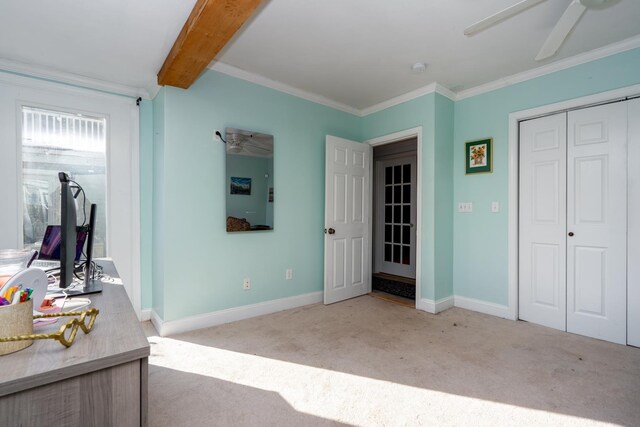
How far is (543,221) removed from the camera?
293 centimetres

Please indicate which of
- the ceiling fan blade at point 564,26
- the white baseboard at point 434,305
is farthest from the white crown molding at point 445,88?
the white baseboard at point 434,305

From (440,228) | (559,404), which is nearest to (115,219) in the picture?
(440,228)

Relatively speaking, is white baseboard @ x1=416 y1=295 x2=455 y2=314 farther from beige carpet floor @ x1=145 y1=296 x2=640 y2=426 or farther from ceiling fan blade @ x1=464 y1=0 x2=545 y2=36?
ceiling fan blade @ x1=464 y1=0 x2=545 y2=36

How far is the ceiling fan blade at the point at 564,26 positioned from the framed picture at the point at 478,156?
53.0 inches

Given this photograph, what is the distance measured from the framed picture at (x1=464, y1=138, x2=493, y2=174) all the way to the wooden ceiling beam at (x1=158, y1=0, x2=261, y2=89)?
267 cm

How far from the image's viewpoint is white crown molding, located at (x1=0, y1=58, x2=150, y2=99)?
2443mm

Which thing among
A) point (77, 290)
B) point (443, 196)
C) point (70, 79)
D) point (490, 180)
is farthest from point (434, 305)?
point (70, 79)

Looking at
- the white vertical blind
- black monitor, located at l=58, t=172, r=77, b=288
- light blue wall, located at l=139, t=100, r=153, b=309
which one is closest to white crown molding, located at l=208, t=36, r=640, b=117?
light blue wall, located at l=139, t=100, r=153, b=309

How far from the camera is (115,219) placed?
114 inches

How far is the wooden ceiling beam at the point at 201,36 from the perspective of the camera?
5.54ft

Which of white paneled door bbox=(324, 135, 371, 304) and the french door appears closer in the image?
white paneled door bbox=(324, 135, 371, 304)

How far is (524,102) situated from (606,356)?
7.53 feet

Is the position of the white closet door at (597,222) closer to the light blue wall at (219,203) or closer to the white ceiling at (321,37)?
the white ceiling at (321,37)

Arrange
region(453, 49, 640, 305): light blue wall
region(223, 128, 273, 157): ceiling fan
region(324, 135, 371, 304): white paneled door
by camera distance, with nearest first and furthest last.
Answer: region(453, 49, 640, 305): light blue wall → region(223, 128, 273, 157): ceiling fan → region(324, 135, 371, 304): white paneled door
